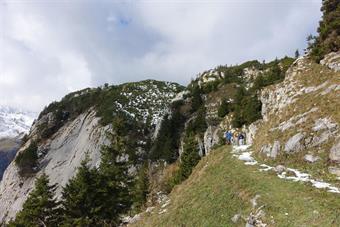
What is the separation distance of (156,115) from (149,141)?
629 inches

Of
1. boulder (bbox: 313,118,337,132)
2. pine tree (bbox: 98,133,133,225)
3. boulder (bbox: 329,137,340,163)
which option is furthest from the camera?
pine tree (bbox: 98,133,133,225)

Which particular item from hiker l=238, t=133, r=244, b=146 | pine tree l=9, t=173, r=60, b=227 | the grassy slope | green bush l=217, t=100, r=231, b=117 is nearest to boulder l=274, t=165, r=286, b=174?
the grassy slope

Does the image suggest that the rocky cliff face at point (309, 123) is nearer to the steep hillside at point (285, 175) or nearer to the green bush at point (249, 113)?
the steep hillside at point (285, 175)

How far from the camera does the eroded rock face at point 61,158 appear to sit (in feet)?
364

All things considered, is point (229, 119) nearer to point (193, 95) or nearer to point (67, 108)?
point (193, 95)

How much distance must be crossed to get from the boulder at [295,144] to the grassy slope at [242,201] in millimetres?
3064

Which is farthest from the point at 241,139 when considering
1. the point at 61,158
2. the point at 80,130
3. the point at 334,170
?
the point at 80,130

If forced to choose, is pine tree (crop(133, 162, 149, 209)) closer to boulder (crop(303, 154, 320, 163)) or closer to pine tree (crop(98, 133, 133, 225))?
pine tree (crop(98, 133, 133, 225))

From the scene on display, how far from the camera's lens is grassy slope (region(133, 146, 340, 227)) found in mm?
17778

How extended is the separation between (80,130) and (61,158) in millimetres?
11979

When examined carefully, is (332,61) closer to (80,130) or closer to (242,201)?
(242,201)

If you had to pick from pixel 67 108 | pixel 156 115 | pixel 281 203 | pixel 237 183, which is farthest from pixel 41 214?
pixel 67 108

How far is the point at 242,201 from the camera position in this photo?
2220 cm

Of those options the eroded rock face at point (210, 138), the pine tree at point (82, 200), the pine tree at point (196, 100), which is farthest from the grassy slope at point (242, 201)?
the pine tree at point (196, 100)
